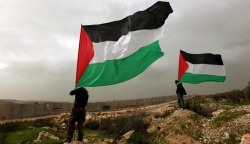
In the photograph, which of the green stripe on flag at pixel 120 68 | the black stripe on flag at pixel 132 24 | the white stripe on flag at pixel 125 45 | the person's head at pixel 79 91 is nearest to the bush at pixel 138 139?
the person's head at pixel 79 91

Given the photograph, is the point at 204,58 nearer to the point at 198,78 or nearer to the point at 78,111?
the point at 198,78

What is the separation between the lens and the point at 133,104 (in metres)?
39.8

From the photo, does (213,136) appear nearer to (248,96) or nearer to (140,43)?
(140,43)

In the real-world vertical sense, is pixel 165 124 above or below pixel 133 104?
below

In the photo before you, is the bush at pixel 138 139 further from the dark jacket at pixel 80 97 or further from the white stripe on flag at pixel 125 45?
the white stripe on flag at pixel 125 45

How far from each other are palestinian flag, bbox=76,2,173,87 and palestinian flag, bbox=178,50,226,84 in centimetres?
567

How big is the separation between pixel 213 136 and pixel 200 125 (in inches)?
58.8

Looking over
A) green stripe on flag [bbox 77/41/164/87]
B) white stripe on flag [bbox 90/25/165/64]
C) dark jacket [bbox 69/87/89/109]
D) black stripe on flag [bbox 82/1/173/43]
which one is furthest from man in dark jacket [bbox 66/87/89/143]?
black stripe on flag [bbox 82/1/173/43]

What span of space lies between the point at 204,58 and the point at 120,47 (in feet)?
28.1

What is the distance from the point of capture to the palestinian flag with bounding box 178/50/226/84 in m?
14.1

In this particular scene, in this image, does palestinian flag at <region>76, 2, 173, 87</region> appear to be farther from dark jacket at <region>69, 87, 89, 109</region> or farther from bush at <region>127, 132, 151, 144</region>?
bush at <region>127, 132, 151, 144</region>

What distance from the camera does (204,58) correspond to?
49.8 ft

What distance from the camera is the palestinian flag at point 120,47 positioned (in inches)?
292

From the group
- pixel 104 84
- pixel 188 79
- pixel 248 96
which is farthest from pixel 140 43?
pixel 248 96
